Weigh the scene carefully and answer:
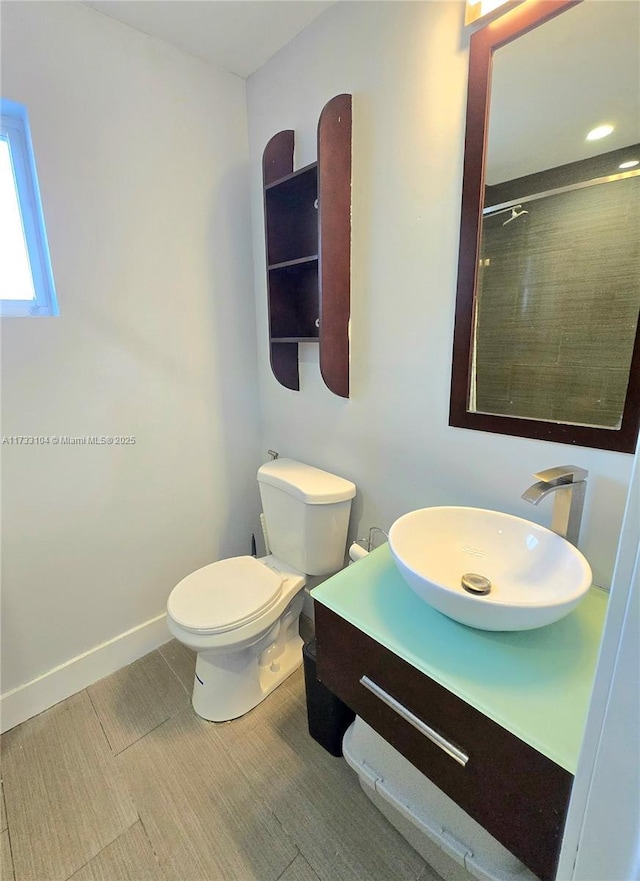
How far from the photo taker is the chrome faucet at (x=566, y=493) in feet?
3.05

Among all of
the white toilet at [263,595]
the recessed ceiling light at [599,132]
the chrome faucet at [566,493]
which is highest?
the recessed ceiling light at [599,132]

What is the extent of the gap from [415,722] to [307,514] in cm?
79

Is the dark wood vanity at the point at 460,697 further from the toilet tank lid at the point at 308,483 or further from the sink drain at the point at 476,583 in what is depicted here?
the toilet tank lid at the point at 308,483

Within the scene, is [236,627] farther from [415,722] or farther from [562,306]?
[562,306]

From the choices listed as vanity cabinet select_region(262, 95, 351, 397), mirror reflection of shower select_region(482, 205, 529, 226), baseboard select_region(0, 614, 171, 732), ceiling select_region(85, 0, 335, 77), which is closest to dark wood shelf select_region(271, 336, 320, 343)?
vanity cabinet select_region(262, 95, 351, 397)

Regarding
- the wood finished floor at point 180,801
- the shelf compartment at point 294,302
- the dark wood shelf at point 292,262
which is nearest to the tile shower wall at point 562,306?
the dark wood shelf at point 292,262

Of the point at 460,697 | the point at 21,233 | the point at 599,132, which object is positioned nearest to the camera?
the point at 460,697

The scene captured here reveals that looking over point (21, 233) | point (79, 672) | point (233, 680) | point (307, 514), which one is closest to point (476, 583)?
point (307, 514)

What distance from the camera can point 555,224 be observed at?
0.94 metres

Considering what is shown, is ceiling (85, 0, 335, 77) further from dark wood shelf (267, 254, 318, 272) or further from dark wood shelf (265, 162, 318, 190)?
dark wood shelf (267, 254, 318, 272)

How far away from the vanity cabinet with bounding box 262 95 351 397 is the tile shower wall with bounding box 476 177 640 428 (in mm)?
489

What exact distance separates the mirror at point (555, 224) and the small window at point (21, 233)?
1366 millimetres

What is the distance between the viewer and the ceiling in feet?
4.04

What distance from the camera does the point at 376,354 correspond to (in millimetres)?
1376
